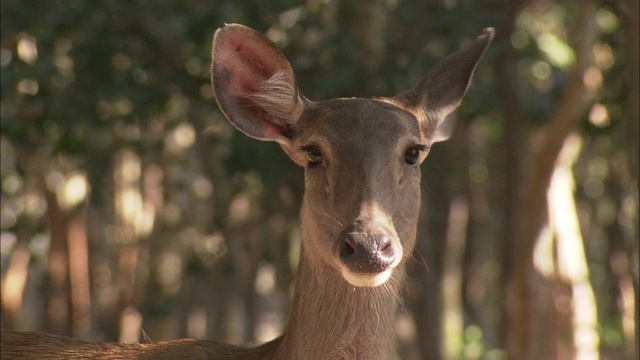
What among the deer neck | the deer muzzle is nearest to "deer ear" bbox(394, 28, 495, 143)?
the deer neck

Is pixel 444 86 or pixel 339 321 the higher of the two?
pixel 444 86

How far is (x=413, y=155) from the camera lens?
22.9 ft

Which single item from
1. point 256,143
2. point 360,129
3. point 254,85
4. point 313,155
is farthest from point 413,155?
point 256,143

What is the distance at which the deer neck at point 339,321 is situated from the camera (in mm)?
6566

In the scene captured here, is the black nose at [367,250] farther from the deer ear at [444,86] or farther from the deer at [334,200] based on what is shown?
the deer ear at [444,86]

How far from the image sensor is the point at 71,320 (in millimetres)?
15281

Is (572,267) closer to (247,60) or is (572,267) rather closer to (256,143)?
(256,143)

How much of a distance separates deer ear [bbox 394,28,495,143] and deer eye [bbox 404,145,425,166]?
1.43ft

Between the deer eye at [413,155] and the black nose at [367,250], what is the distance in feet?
2.76

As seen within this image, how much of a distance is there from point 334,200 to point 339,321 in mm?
642

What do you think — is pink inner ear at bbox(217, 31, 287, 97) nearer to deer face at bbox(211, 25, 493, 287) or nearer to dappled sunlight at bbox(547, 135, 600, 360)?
deer face at bbox(211, 25, 493, 287)

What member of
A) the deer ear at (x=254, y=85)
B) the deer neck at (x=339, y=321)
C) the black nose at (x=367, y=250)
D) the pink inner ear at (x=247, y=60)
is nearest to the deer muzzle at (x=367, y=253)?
the black nose at (x=367, y=250)

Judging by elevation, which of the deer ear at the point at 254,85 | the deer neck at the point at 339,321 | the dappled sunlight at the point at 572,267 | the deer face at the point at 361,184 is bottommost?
the deer neck at the point at 339,321

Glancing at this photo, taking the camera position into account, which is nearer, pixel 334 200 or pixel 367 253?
pixel 367 253
